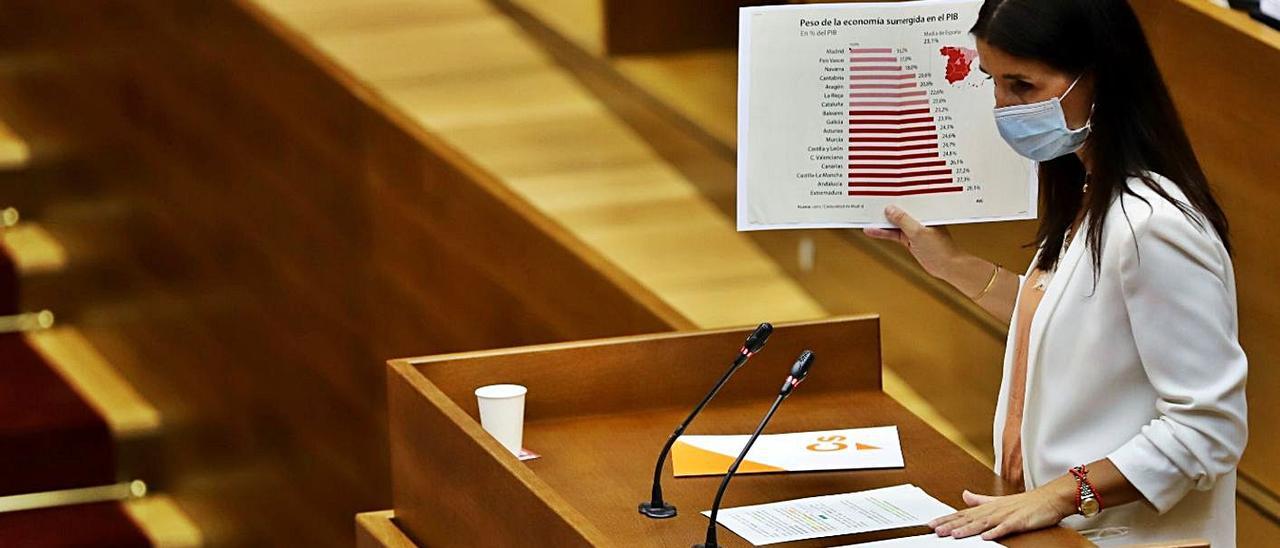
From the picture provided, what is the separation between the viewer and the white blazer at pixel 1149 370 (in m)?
2.34

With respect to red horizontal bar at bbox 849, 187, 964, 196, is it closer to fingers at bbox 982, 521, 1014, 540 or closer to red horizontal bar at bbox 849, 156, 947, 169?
red horizontal bar at bbox 849, 156, 947, 169

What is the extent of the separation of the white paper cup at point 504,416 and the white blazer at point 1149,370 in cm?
77

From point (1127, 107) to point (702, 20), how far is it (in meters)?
2.17

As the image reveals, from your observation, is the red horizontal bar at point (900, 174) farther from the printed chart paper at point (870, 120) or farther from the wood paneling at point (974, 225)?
the wood paneling at point (974, 225)

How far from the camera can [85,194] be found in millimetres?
5352

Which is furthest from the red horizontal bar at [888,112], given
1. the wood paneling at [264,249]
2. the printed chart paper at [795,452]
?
the wood paneling at [264,249]

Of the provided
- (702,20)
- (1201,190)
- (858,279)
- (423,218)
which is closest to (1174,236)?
(1201,190)

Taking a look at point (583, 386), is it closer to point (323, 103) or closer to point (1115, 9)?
point (1115, 9)

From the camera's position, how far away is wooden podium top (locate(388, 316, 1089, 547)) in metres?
2.51

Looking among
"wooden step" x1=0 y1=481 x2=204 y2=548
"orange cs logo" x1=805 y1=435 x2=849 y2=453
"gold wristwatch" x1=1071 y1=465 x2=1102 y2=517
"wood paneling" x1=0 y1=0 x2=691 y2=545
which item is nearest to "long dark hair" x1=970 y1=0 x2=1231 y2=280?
"gold wristwatch" x1=1071 y1=465 x2=1102 y2=517

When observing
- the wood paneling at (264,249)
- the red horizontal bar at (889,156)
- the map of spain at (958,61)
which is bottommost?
the wood paneling at (264,249)

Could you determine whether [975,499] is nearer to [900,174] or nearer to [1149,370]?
[1149,370]

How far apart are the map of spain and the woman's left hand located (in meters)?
0.71

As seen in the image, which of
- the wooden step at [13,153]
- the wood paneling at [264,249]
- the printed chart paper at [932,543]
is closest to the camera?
the printed chart paper at [932,543]
